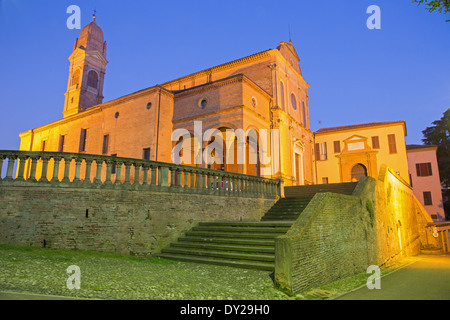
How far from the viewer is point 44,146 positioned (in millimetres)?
32656

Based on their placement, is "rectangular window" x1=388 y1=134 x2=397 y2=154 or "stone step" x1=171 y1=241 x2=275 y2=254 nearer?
"stone step" x1=171 y1=241 x2=275 y2=254

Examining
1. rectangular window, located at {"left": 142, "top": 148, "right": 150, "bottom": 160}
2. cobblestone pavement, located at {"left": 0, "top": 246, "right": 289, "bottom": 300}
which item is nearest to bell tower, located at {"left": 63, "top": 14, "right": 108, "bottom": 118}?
rectangular window, located at {"left": 142, "top": 148, "right": 150, "bottom": 160}

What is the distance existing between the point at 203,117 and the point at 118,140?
824 cm

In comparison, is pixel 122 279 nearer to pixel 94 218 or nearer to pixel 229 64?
pixel 94 218

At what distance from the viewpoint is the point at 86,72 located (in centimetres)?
3953

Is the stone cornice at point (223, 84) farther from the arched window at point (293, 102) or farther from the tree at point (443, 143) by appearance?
the tree at point (443, 143)

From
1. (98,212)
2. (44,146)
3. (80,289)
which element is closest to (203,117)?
(98,212)

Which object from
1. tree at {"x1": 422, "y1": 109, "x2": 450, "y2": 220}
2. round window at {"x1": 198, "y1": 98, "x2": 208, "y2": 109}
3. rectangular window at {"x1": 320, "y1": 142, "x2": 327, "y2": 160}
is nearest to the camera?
round window at {"x1": 198, "y1": 98, "x2": 208, "y2": 109}

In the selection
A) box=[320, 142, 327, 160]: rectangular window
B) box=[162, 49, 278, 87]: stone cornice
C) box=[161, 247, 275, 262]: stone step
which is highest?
box=[162, 49, 278, 87]: stone cornice

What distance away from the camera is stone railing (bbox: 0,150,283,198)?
26.8 feet

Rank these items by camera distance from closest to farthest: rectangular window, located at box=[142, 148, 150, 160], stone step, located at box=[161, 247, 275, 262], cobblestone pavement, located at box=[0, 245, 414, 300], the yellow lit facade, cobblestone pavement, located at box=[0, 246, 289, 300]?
cobblestone pavement, located at box=[0, 245, 414, 300] < cobblestone pavement, located at box=[0, 246, 289, 300] < stone step, located at box=[161, 247, 275, 262] < rectangular window, located at box=[142, 148, 150, 160] < the yellow lit facade

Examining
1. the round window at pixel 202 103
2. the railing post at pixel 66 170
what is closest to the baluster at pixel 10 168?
the railing post at pixel 66 170

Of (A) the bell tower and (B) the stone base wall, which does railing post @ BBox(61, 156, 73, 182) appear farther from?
(A) the bell tower

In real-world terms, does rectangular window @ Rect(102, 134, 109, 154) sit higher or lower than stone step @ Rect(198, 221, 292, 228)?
higher
